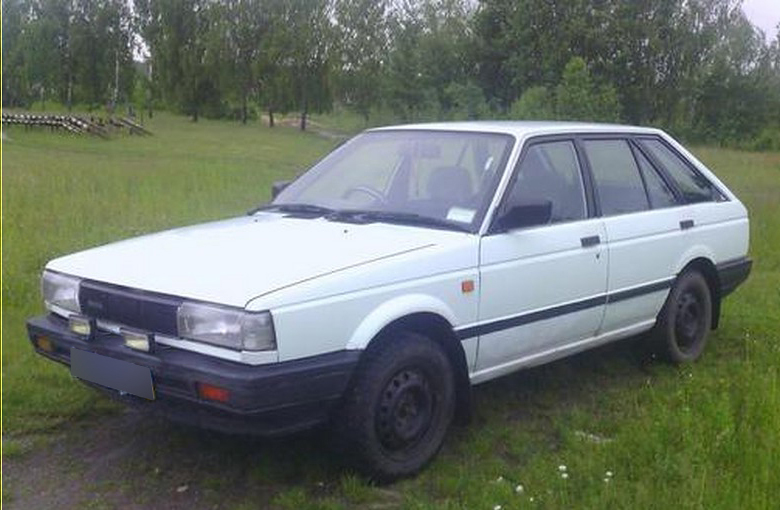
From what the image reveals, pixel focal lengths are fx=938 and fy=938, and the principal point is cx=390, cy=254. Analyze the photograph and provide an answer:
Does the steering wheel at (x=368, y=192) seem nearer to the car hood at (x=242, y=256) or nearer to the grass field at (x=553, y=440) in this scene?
the car hood at (x=242, y=256)

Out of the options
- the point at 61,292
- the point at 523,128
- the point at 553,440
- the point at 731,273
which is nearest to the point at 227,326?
the point at 61,292

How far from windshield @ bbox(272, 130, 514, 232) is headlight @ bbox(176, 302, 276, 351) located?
1278 mm

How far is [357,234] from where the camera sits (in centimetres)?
435

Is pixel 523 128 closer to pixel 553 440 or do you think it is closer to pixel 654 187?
pixel 654 187

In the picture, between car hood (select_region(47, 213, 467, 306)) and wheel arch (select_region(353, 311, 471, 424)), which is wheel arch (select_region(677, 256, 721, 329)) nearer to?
wheel arch (select_region(353, 311, 471, 424))

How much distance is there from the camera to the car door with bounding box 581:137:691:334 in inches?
204

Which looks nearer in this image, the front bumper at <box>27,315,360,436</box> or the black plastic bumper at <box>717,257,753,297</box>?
the front bumper at <box>27,315,360,436</box>

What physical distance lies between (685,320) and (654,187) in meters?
0.87

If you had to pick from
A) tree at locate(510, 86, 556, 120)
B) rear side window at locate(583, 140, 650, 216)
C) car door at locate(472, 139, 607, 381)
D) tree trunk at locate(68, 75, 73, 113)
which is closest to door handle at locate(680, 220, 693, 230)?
rear side window at locate(583, 140, 650, 216)

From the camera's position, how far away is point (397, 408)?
13.1 feet

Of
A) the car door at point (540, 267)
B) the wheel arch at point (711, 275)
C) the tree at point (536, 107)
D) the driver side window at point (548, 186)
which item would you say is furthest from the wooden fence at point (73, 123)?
the car door at point (540, 267)

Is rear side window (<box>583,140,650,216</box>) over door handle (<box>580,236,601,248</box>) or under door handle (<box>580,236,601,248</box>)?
over

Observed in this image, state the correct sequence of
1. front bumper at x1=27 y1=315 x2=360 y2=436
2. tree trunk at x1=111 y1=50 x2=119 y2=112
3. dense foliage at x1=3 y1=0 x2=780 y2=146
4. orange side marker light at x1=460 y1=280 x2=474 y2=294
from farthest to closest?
tree trunk at x1=111 y1=50 x2=119 y2=112, dense foliage at x1=3 y1=0 x2=780 y2=146, orange side marker light at x1=460 y1=280 x2=474 y2=294, front bumper at x1=27 y1=315 x2=360 y2=436

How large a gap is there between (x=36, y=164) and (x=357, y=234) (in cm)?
1742
